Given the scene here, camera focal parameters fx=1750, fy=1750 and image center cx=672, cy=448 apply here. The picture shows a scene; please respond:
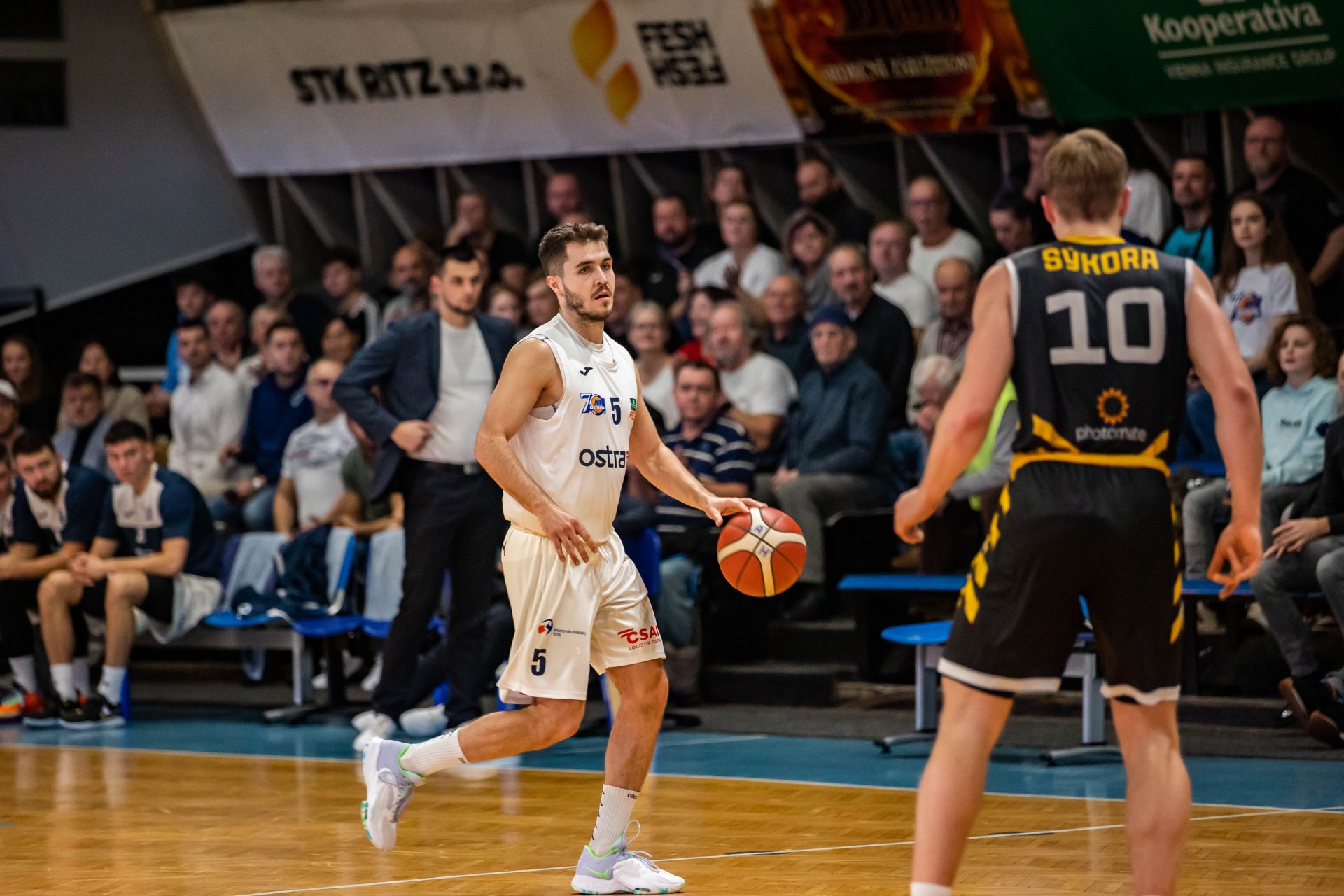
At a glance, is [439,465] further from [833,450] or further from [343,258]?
[343,258]

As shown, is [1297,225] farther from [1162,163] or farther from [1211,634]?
[1211,634]

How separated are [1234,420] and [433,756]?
8.31 ft

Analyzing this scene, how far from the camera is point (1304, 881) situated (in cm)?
494

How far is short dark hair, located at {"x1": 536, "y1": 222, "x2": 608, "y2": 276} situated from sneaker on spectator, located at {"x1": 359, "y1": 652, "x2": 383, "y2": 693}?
4.34 metres

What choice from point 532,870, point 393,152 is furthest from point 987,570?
point 393,152

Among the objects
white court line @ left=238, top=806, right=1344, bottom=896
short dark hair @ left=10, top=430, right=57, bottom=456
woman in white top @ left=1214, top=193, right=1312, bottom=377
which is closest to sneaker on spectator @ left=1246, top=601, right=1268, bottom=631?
woman in white top @ left=1214, top=193, right=1312, bottom=377

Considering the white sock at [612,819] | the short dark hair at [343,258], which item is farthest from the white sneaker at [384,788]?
the short dark hair at [343,258]

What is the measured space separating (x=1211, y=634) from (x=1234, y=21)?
3.21 meters

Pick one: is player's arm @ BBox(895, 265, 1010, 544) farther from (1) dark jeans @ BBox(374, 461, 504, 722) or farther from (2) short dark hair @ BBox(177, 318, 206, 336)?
(2) short dark hair @ BBox(177, 318, 206, 336)

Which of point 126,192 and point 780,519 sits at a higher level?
point 126,192

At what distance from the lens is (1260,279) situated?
8445 mm

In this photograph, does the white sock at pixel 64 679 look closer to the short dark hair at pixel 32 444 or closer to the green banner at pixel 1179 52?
the short dark hair at pixel 32 444

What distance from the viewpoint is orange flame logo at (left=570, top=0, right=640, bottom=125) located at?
11461 millimetres

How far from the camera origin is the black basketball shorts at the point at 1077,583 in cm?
370
